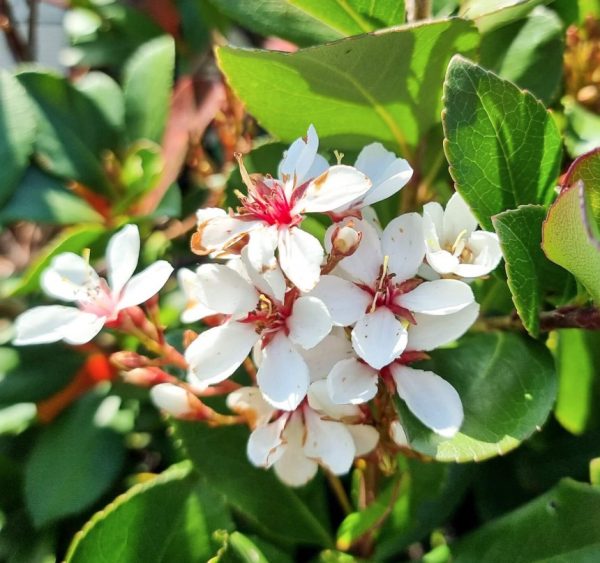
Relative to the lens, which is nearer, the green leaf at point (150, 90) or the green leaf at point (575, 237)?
the green leaf at point (575, 237)

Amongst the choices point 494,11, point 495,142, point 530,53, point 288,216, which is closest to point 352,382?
point 288,216

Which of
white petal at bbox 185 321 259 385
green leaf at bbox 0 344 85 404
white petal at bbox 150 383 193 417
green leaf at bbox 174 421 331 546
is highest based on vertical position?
white petal at bbox 185 321 259 385

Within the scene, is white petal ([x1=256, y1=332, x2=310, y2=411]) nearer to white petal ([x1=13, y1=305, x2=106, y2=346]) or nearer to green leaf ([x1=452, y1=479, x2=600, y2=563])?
white petal ([x1=13, y1=305, x2=106, y2=346])

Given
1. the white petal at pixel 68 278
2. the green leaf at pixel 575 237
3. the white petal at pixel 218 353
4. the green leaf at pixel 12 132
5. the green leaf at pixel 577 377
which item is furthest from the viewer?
the green leaf at pixel 12 132

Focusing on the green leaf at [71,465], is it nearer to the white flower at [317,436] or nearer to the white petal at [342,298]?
the white flower at [317,436]

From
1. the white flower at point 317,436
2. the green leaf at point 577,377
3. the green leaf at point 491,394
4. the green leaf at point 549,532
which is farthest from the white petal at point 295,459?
the green leaf at point 577,377

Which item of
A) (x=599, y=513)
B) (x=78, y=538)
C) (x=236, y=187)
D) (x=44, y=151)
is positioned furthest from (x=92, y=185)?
(x=599, y=513)

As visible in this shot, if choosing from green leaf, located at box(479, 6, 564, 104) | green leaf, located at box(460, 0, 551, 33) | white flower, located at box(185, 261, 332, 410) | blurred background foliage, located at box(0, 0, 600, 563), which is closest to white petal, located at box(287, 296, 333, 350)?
white flower, located at box(185, 261, 332, 410)
